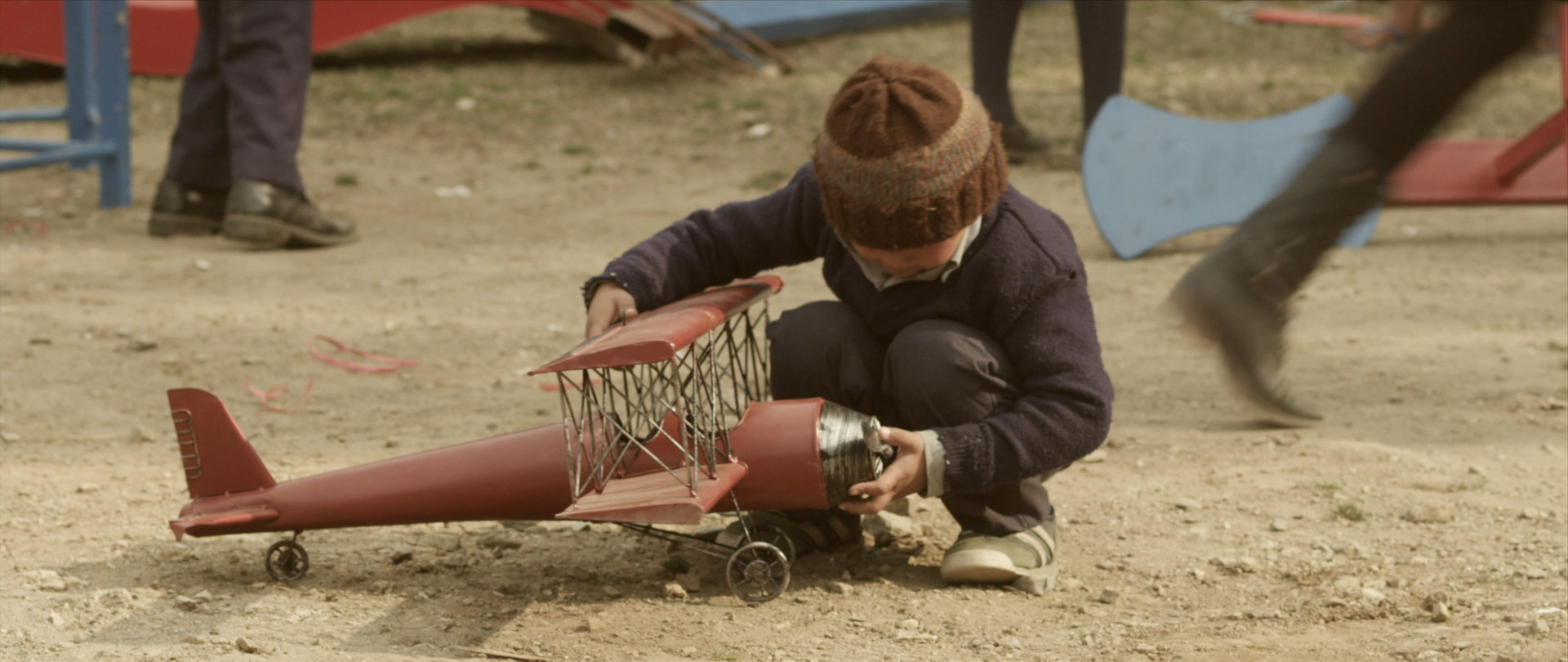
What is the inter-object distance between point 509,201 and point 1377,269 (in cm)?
304

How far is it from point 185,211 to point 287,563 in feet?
9.70

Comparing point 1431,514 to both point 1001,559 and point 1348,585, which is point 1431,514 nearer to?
point 1348,585

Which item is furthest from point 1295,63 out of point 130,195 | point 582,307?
point 130,195

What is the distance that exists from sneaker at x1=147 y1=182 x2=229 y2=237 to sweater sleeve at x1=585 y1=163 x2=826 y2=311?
3006mm

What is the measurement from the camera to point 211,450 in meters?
2.35

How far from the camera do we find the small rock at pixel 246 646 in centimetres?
208

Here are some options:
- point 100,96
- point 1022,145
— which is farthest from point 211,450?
point 1022,145

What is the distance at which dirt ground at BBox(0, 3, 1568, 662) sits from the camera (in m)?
2.20

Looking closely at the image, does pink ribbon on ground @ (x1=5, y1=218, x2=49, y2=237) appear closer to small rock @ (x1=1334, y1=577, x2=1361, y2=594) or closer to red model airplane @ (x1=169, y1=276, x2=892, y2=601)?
red model airplane @ (x1=169, y1=276, x2=892, y2=601)

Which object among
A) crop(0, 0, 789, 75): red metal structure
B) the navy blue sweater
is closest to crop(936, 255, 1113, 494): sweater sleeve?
the navy blue sweater

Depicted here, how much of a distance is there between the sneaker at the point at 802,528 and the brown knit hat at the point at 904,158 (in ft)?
1.80

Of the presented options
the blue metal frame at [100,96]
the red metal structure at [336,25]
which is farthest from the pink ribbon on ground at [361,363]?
the red metal structure at [336,25]

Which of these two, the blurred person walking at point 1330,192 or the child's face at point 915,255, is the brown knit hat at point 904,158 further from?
the blurred person walking at point 1330,192

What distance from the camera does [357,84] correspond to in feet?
24.6
